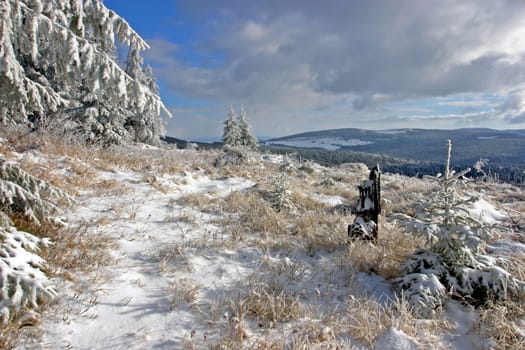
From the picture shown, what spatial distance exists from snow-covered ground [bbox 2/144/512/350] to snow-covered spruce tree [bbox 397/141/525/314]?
0.26 meters

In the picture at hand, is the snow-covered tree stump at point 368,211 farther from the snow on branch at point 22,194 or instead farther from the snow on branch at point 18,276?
the snow on branch at point 22,194

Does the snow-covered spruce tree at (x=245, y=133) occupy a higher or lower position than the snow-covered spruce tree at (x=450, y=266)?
higher

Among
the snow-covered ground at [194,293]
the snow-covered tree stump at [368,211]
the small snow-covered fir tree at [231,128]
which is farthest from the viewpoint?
the small snow-covered fir tree at [231,128]

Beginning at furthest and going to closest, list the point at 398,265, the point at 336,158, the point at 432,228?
the point at 336,158 → the point at 398,265 → the point at 432,228

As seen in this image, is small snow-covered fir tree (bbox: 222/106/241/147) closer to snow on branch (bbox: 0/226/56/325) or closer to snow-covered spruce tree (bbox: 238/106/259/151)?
snow-covered spruce tree (bbox: 238/106/259/151)

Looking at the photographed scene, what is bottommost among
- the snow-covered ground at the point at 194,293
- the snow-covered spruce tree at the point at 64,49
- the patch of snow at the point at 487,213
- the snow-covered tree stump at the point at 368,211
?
the patch of snow at the point at 487,213

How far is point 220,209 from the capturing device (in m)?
5.75

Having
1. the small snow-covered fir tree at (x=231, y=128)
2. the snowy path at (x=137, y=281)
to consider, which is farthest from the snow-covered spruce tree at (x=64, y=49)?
the small snow-covered fir tree at (x=231, y=128)

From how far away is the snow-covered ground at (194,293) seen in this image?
227 centimetres

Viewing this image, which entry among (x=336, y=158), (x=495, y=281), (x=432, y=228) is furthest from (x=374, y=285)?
(x=336, y=158)

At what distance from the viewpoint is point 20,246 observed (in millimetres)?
2598

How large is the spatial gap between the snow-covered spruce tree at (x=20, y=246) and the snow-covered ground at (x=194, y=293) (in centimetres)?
23

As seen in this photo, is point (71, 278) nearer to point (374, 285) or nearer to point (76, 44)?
point (76, 44)

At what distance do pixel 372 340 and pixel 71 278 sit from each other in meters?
2.93
